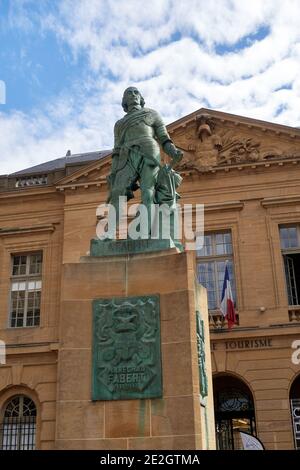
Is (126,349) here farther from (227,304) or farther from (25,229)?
(25,229)

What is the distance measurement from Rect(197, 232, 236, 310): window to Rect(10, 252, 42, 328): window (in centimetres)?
564

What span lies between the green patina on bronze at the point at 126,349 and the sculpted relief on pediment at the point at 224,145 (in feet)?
47.3

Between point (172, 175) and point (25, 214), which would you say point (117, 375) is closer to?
point (172, 175)

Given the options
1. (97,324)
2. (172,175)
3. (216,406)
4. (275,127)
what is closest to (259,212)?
(275,127)

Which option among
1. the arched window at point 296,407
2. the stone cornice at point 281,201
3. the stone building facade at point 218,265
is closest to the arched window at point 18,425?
the stone building facade at point 218,265

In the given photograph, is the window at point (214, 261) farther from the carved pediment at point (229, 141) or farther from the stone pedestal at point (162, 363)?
the stone pedestal at point (162, 363)

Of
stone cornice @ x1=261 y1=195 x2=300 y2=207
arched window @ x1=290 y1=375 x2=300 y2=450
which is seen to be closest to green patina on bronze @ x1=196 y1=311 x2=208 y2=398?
arched window @ x1=290 y1=375 x2=300 y2=450

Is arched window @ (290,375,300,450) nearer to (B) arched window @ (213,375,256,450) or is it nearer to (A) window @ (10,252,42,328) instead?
(B) arched window @ (213,375,256,450)

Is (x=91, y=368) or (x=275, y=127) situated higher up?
(x=275, y=127)

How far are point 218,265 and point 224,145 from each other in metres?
4.26
